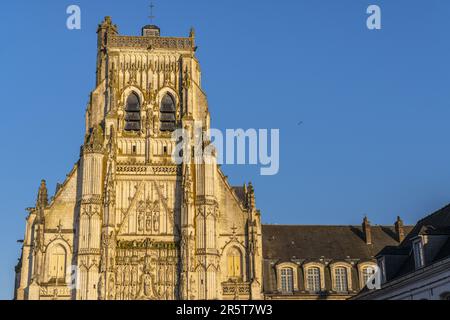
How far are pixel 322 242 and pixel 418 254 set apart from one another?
24.3 meters

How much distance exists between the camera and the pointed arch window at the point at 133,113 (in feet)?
198

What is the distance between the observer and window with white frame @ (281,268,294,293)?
59.2 meters

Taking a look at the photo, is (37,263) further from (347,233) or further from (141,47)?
(347,233)

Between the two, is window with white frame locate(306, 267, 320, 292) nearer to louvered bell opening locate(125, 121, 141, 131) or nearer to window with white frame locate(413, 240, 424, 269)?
louvered bell opening locate(125, 121, 141, 131)

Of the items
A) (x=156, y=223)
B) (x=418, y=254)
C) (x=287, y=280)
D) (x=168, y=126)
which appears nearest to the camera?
(x=418, y=254)

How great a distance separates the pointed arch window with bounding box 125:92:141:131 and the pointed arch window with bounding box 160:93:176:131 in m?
1.93

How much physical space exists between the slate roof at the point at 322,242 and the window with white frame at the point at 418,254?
22.0 m

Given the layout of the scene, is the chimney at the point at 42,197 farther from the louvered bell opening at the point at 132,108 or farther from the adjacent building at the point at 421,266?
the adjacent building at the point at 421,266

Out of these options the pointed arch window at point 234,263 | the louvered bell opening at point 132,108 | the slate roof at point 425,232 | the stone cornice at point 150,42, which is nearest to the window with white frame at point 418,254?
the slate roof at point 425,232

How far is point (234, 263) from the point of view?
5694 cm

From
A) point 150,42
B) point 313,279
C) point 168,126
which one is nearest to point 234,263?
point 313,279

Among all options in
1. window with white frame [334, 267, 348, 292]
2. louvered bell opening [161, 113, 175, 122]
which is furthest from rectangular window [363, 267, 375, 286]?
louvered bell opening [161, 113, 175, 122]

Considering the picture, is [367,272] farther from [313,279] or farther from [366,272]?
[313,279]
